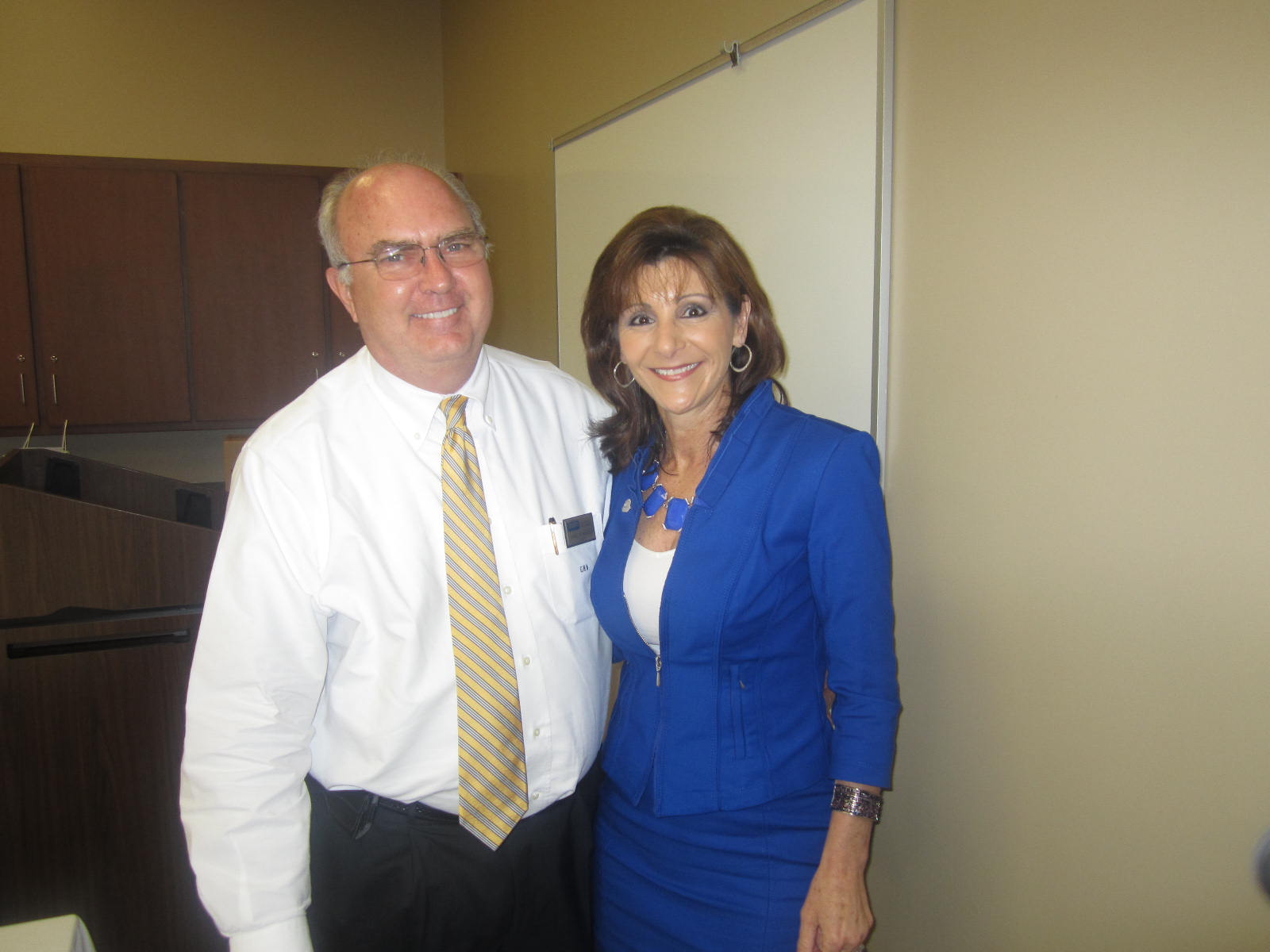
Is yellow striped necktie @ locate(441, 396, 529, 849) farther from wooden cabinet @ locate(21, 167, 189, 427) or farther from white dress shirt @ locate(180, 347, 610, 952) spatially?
wooden cabinet @ locate(21, 167, 189, 427)

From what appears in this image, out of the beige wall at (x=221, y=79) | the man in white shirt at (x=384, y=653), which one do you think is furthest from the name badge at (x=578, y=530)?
the beige wall at (x=221, y=79)

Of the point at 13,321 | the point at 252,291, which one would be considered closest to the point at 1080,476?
the point at 252,291

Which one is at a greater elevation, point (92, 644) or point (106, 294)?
point (106, 294)

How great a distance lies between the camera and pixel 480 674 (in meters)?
1.25

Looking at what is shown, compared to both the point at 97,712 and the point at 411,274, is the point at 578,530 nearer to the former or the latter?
the point at 411,274

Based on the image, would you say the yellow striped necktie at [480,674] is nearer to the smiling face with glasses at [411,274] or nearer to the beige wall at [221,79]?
the smiling face with glasses at [411,274]

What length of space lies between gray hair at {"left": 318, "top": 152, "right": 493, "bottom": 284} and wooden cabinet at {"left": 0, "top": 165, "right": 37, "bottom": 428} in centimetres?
242

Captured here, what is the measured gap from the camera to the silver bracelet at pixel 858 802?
1.14 meters

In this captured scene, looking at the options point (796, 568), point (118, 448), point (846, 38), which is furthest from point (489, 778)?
point (118, 448)

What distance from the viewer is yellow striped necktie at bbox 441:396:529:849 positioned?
48.5 inches

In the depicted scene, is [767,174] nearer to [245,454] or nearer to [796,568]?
[796,568]

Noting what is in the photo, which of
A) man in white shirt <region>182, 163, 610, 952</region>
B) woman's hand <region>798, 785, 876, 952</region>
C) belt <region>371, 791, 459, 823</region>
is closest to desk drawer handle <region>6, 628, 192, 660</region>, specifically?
man in white shirt <region>182, 163, 610, 952</region>

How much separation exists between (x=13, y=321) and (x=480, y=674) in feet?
9.63

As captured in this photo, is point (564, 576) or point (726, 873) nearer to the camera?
point (726, 873)
